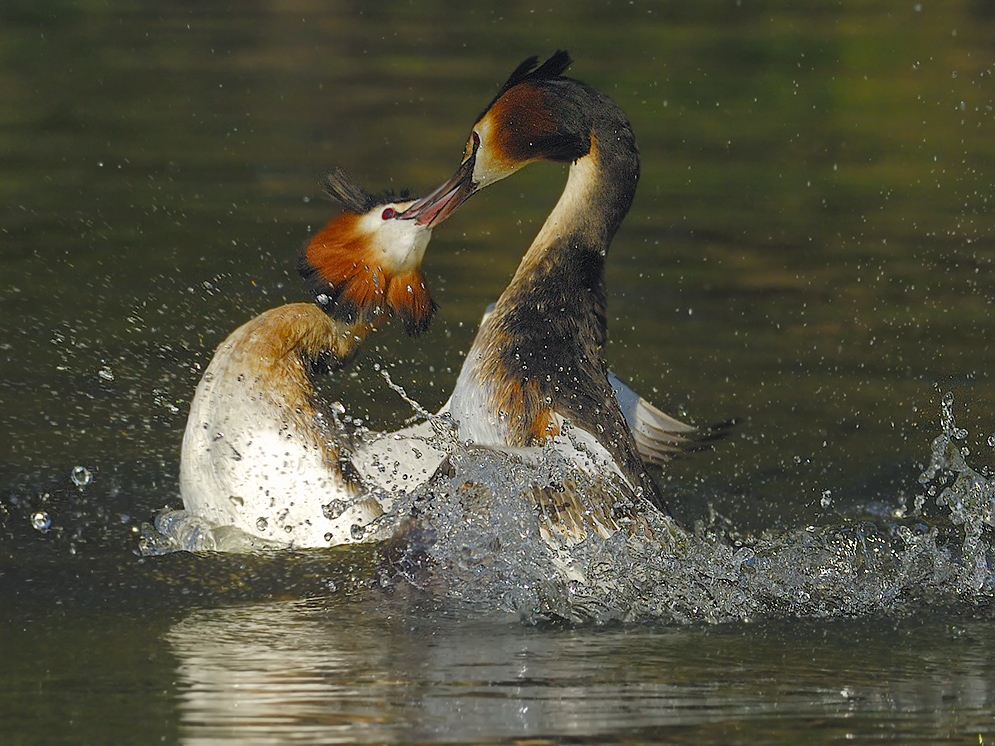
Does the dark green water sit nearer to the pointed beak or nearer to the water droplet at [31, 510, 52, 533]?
the water droplet at [31, 510, 52, 533]

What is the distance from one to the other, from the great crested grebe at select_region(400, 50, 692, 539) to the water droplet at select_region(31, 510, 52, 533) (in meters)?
1.40

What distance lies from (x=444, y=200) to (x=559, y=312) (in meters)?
0.54

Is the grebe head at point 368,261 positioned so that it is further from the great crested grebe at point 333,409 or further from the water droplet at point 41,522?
the water droplet at point 41,522

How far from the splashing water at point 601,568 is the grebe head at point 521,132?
0.83 meters

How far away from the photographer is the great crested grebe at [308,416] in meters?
5.89

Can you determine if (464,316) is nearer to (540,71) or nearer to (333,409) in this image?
(333,409)

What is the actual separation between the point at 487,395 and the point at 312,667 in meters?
1.31

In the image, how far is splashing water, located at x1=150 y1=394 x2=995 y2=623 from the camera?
17.4 ft

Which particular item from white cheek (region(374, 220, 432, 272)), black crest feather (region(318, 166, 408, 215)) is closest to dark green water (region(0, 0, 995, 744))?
white cheek (region(374, 220, 432, 272))

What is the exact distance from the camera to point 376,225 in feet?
19.8

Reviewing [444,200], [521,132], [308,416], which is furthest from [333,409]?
[521,132]

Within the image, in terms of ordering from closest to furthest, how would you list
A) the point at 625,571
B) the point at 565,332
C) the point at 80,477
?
the point at 625,571 → the point at 565,332 → the point at 80,477

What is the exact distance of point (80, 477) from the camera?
6570mm

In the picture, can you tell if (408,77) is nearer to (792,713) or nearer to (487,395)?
(487,395)
